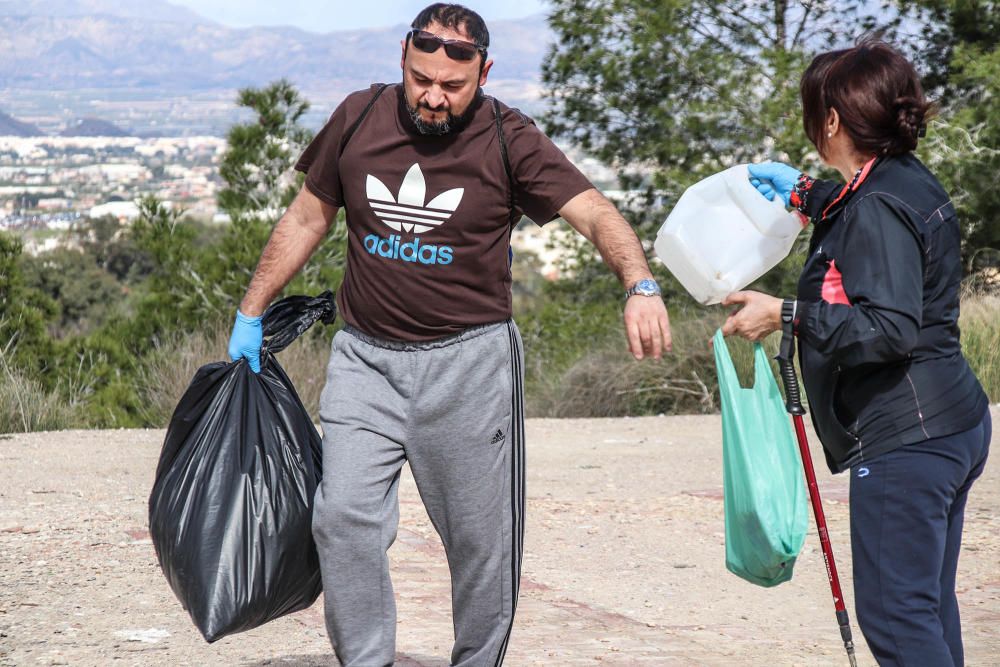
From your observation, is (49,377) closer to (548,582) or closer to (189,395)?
(548,582)

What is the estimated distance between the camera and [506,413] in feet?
11.2

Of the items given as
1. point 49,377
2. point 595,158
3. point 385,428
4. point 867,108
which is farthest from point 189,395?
point 595,158

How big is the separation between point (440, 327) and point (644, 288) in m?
0.53

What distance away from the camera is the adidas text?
331 centimetres

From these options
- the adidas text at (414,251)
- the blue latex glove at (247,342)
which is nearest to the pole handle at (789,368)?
the adidas text at (414,251)

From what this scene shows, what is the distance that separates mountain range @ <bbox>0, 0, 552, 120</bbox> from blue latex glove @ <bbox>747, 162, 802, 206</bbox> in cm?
A: 8737

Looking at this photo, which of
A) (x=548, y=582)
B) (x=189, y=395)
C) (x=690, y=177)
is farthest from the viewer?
(x=690, y=177)

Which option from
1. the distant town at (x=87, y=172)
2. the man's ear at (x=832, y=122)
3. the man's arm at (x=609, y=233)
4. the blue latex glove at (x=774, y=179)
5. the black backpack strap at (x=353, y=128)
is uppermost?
the man's ear at (x=832, y=122)

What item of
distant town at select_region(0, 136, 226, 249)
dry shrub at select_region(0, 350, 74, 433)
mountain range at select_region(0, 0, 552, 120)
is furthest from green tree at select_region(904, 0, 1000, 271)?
mountain range at select_region(0, 0, 552, 120)

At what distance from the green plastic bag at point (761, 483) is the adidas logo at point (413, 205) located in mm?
746

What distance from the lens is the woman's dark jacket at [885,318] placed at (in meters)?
2.66

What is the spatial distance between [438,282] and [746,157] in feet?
41.1

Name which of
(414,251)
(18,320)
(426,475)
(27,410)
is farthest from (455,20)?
(18,320)

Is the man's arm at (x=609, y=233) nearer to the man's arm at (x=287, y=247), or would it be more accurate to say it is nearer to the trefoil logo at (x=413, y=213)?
the trefoil logo at (x=413, y=213)
